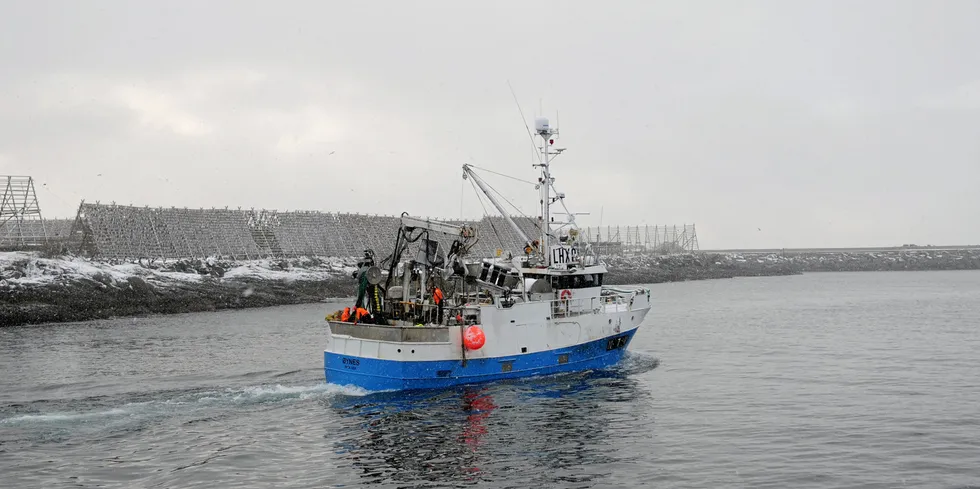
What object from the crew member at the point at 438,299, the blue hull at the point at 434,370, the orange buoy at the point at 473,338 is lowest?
the blue hull at the point at 434,370

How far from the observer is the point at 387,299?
2773cm

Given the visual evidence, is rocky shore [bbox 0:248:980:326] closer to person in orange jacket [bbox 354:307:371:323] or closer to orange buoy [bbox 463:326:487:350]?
person in orange jacket [bbox 354:307:371:323]

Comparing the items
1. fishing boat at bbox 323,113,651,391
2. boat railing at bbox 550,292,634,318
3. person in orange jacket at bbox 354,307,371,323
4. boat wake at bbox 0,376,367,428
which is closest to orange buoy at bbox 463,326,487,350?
fishing boat at bbox 323,113,651,391

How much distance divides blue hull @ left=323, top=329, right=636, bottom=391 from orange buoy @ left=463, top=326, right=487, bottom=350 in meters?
0.71

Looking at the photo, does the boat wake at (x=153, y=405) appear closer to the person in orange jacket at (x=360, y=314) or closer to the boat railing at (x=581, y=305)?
the person in orange jacket at (x=360, y=314)

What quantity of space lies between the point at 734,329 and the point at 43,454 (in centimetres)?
4152

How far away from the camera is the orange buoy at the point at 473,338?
2641cm

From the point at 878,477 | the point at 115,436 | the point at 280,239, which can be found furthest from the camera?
the point at 280,239

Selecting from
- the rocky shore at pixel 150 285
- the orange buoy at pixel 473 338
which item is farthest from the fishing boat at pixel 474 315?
the rocky shore at pixel 150 285

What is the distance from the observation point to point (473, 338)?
1041 inches

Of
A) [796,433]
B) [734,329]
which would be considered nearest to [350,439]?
[796,433]

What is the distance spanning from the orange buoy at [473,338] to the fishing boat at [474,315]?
0.03 m

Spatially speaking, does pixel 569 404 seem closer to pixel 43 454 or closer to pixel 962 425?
pixel 962 425

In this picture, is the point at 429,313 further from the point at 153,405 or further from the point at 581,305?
the point at 153,405
